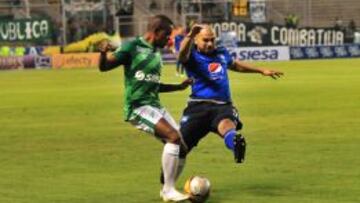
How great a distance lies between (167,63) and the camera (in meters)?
56.0

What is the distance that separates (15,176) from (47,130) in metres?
6.93

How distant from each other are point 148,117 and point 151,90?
32 centimetres

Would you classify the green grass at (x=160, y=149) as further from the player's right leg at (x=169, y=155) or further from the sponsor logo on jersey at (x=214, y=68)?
the sponsor logo on jersey at (x=214, y=68)

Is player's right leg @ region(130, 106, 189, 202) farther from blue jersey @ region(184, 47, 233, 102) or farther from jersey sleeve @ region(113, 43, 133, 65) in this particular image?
blue jersey @ region(184, 47, 233, 102)

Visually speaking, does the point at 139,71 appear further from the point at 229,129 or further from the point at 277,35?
the point at 277,35

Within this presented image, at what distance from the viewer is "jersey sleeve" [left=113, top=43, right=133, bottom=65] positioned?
998 centimetres

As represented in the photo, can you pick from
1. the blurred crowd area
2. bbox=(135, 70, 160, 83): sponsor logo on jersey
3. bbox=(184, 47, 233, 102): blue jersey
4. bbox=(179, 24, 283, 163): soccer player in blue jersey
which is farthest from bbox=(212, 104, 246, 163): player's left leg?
the blurred crowd area

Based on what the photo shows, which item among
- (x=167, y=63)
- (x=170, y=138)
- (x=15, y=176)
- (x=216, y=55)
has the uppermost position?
(x=216, y=55)

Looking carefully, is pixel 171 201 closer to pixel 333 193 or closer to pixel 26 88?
pixel 333 193

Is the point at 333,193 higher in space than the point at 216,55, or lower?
lower

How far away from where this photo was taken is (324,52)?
60375 mm

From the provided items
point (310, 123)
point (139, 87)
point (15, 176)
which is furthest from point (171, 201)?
point (310, 123)

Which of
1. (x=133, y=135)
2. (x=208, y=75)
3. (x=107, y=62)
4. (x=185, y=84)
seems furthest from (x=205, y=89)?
(x=133, y=135)

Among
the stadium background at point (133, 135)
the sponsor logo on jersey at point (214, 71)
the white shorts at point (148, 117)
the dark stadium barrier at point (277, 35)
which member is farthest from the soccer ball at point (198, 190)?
the dark stadium barrier at point (277, 35)
